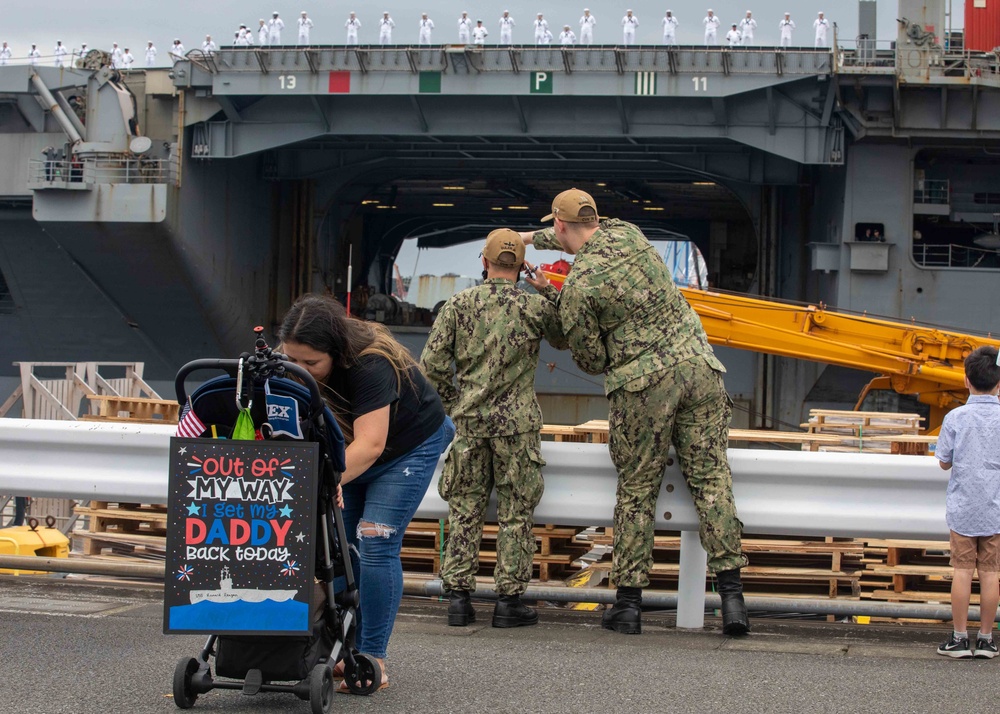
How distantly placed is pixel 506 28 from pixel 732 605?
19.4 metres

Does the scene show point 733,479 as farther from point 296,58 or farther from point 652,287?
point 296,58

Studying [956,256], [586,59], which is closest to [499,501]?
[586,59]

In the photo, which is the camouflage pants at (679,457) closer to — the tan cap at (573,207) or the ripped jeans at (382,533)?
the tan cap at (573,207)

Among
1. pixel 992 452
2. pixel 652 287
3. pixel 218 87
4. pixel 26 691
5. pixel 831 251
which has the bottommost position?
pixel 26 691

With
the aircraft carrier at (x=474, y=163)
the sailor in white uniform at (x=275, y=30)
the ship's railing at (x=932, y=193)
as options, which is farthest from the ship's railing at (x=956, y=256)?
the sailor in white uniform at (x=275, y=30)

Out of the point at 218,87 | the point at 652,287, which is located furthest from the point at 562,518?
the point at 218,87

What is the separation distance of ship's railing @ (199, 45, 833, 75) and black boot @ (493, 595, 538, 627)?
16.5 meters

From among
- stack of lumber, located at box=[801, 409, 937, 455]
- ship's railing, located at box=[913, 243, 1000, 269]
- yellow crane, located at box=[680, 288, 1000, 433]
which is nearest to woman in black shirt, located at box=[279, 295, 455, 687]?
stack of lumber, located at box=[801, 409, 937, 455]

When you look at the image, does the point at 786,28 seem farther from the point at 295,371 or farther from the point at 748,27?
the point at 295,371

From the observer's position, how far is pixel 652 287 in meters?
5.18

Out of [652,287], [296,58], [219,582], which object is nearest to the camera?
[219,582]

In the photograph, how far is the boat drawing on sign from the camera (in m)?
3.56

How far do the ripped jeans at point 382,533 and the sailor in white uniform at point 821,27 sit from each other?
19.4 metres

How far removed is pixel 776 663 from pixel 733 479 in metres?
1.00
